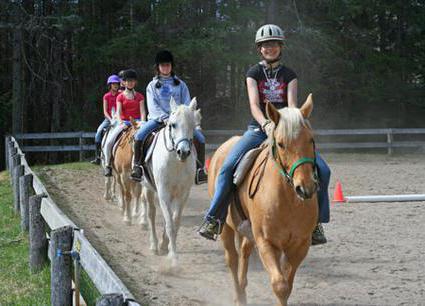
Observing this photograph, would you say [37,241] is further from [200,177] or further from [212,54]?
[212,54]

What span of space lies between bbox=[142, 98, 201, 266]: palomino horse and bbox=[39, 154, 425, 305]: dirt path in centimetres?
49

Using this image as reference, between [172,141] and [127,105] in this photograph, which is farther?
[127,105]

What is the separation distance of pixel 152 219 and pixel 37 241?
2.10 metres

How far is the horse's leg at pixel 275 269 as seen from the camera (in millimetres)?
5109

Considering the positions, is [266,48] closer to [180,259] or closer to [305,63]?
[180,259]

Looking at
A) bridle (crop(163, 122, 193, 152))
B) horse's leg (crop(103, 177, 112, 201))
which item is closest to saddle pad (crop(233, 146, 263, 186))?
bridle (crop(163, 122, 193, 152))

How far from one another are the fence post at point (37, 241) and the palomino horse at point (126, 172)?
11.2 feet

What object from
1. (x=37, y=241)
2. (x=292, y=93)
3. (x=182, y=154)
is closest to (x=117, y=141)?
(x=182, y=154)

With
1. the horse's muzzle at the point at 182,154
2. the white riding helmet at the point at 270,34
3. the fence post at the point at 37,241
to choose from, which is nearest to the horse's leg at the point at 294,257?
the white riding helmet at the point at 270,34

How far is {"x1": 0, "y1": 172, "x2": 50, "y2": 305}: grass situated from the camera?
655 centimetres

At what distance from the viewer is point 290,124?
16.4ft

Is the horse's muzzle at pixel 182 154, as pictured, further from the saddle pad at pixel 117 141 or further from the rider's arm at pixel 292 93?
the saddle pad at pixel 117 141

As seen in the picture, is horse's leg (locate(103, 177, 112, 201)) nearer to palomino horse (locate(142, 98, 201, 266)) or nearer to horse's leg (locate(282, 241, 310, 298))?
palomino horse (locate(142, 98, 201, 266))

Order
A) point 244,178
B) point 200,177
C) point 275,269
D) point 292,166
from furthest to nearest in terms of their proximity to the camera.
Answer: point 200,177
point 244,178
point 275,269
point 292,166
